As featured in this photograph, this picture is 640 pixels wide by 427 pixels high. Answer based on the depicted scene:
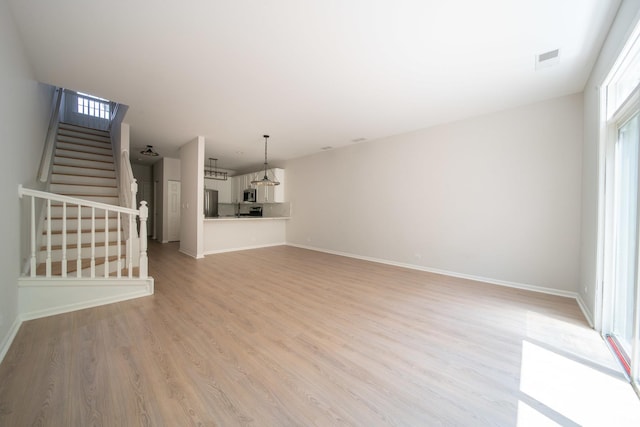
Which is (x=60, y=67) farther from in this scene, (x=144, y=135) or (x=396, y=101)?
(x=396, y=101)

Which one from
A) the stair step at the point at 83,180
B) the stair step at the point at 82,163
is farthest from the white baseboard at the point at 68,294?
the stair step at the point at 82,163

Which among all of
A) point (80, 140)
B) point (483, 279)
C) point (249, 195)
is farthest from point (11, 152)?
point (249, 195)

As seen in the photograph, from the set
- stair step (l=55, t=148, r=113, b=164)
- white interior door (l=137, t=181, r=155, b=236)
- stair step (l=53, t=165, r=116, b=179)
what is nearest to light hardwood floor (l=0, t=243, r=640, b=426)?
stair step (l=53, t=165, r=116, b=179)

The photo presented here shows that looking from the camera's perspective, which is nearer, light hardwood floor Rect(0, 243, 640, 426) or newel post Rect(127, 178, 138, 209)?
light hardwood floor Rect(0, 243, 640, 426)

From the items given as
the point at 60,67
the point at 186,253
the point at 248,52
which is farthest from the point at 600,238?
the point at 186,253

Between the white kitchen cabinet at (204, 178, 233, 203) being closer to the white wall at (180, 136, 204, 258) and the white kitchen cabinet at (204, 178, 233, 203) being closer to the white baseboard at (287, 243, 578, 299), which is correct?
the white wall at (180, 136, 204, 258)

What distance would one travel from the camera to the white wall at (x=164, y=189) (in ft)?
24.0

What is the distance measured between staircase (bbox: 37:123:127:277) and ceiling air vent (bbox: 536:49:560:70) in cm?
502

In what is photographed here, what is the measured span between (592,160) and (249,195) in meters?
7.80

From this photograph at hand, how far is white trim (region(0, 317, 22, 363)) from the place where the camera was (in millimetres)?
1785

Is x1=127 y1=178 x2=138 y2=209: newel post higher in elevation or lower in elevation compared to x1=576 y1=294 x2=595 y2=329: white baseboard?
higher

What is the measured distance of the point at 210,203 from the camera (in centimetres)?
820

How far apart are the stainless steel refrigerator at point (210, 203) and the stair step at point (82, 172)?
3.08 meters

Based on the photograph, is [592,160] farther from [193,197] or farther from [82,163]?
[82,163]
